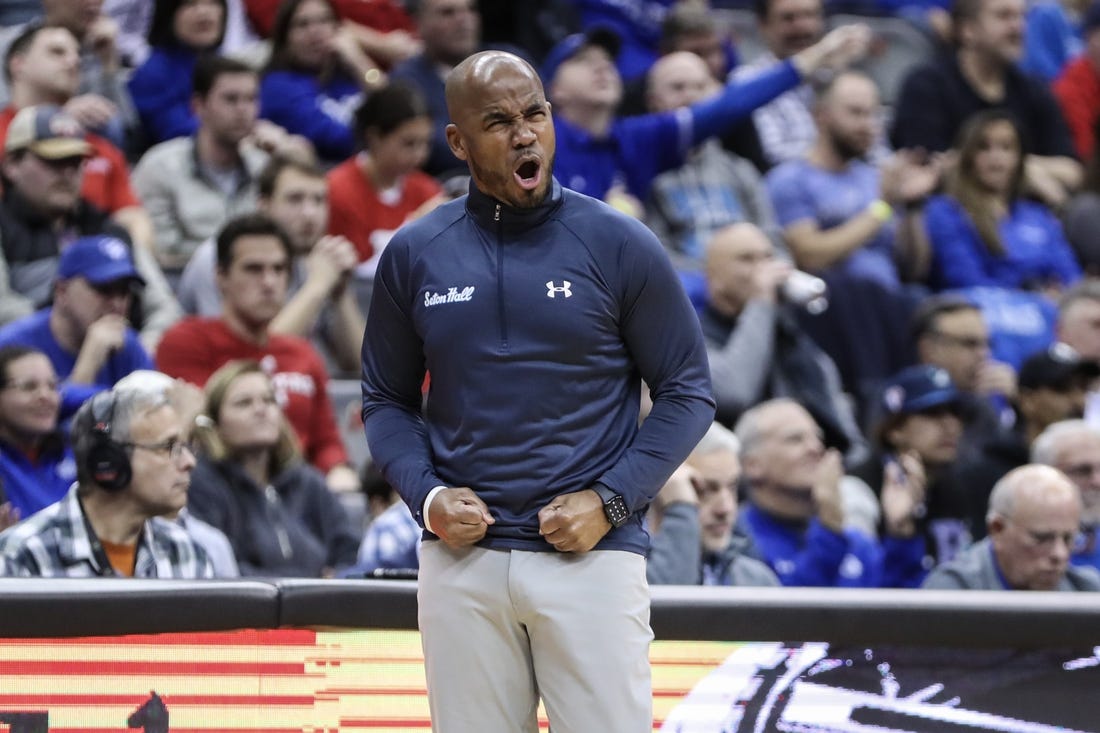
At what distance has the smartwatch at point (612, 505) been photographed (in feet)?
10.3

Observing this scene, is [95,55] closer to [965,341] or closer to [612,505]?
[965,341]

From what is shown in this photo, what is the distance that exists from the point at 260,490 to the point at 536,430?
2.88 meters

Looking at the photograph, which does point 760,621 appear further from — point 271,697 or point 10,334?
point 10,334

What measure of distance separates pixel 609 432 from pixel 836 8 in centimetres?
911

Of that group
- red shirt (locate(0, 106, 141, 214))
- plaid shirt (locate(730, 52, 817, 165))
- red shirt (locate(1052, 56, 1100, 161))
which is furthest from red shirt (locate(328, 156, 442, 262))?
red shirt (locate(1052, 56, 1100, 161))

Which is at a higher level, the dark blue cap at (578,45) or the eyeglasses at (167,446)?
the dark blue cap at (578,45)

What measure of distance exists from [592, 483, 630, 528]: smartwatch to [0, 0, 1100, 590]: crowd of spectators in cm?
108

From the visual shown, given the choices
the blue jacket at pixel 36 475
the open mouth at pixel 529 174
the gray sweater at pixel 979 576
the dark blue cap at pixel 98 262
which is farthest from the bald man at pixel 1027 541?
the dark blue cap at pixel 98 262

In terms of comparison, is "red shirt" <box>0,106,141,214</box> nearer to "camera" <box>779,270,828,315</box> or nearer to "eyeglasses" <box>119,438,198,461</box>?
"camera" <box>779,270,828,315</box>

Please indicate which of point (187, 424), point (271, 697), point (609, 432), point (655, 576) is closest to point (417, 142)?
point (187, 424)

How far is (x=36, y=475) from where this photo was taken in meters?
5.83

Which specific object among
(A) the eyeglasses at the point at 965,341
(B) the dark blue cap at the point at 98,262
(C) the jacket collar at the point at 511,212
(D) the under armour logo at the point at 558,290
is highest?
(C) the jacket collar at the point at 511,212

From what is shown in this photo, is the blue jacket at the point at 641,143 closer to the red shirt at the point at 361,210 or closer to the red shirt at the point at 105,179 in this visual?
the red shirt at the point at 361,210

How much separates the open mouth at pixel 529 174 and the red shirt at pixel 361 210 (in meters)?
4.73
